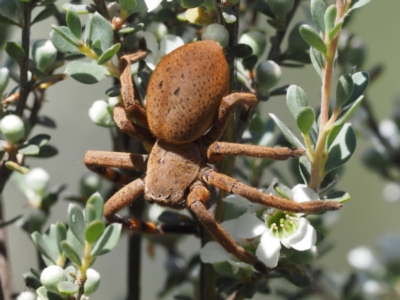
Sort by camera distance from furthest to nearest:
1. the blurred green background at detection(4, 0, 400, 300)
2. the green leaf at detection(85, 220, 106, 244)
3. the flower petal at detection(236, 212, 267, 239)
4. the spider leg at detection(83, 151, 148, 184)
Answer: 1. the blurred green background at detection(4, 0, 400, 300)
2. the spider leg at detection(83, 151, 148, 184)
3. the flower petal at detection(236, 212, 267, 239)
4. the green leaf at detection(85, 220, 106, 244)

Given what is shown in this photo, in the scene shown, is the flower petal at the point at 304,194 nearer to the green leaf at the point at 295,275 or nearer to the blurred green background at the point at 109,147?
the green leaf at the point at 295,275

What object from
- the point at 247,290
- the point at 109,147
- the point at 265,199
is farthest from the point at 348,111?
the point at 109,147

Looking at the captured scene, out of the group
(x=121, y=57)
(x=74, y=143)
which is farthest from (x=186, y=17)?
(x=74, y=143)

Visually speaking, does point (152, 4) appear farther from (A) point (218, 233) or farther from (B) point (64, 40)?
(A) point (218, 233)

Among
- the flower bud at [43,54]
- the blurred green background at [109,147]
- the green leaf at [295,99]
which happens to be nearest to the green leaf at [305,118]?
the green leaf at [295,99]

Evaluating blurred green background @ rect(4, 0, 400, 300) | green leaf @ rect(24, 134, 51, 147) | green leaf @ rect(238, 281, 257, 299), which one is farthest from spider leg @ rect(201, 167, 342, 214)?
blurred green background @ rect(4, 0, 400, 300)

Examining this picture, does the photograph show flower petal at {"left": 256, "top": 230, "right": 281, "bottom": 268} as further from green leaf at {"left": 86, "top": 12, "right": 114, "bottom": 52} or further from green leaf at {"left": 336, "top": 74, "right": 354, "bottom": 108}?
green leaf at {"left": 86, "top": 12, "right": 114, "bottom": 52}

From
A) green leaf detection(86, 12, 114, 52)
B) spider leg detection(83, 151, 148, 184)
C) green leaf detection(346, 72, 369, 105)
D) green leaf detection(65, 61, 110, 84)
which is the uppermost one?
green leaf detection(86, 12, 114, 52)

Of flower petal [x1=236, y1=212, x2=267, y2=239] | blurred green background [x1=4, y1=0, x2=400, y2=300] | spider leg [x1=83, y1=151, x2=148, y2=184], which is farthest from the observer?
blurred green background [x1=4, y1=0, x2=400, y2=300]
